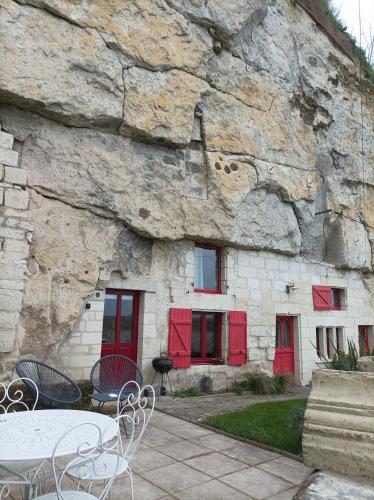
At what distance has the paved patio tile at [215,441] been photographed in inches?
156

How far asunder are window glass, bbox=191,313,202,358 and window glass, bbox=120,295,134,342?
1376mm

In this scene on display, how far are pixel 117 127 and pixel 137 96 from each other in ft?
2.31

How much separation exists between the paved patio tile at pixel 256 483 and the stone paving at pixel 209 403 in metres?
1.72

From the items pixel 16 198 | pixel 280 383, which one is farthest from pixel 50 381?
pixel 280 383

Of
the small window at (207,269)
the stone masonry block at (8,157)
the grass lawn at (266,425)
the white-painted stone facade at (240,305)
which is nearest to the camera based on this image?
the grass lawn at (266,425)

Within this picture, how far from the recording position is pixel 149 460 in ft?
11.6

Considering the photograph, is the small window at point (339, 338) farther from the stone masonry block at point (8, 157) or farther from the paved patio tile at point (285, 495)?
the stone masonry block at point (8, 157)

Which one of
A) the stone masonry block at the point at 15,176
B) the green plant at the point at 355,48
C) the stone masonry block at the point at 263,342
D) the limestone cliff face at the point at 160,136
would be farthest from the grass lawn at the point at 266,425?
the green plant at the point at 355,48

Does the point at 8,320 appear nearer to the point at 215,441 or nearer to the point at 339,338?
the point at 215,441

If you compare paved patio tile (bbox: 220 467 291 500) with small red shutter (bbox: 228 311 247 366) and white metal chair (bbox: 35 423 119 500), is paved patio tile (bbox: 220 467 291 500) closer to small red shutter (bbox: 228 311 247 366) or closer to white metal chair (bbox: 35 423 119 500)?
white metal chair (bbox: 35 423 119 500)

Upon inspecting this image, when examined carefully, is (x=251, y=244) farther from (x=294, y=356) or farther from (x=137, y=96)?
(x=137, y=96)

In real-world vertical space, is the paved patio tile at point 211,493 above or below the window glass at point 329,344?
below

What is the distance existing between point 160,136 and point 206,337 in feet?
13.4

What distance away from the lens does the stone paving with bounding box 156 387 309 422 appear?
5448 millimetres
